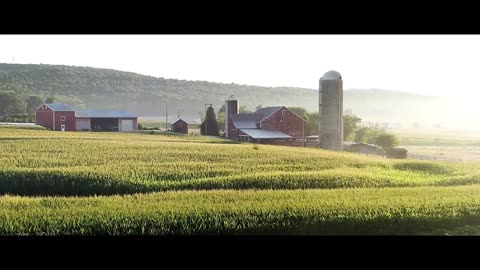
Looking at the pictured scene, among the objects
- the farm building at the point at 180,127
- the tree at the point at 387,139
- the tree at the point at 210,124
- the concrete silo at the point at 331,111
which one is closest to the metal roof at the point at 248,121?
A: the tree at the point at 210,124

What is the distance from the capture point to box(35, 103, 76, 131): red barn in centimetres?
556

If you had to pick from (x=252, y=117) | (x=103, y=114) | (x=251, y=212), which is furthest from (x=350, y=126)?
(x=103, y=114)

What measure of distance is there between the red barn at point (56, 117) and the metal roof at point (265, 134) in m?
1.58

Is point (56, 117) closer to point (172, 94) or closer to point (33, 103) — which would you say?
point (33, 103)

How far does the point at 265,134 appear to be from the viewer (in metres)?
5.68

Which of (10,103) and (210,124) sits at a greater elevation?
(10,103)

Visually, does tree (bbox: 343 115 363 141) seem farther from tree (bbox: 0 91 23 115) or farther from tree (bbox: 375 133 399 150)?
tree (bbox: 0 91 23 115)

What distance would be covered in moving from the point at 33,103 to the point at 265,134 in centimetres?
211

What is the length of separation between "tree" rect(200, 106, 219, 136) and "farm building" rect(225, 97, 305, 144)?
0.36ft

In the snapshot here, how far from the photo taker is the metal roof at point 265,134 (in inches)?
223

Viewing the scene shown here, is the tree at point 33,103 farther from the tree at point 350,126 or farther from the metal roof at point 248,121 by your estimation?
the tree at point 350,126

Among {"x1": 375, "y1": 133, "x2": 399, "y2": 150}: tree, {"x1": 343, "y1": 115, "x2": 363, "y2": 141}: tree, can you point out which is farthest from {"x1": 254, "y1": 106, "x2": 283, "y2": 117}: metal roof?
{"x1": 375, "y1": 133, "x2": 399, "y2": 150}: tree

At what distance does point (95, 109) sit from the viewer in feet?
18.6
